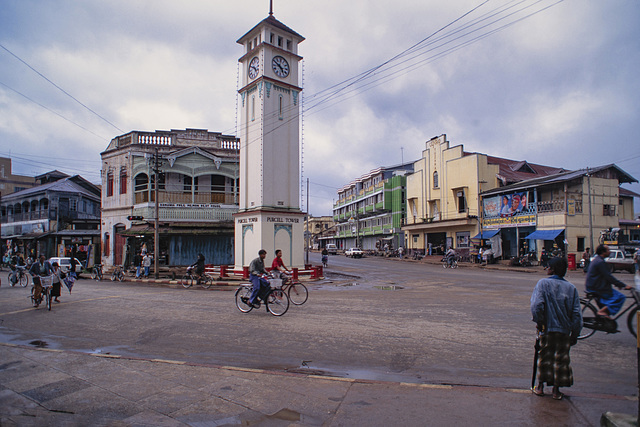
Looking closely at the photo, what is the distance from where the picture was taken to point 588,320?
26.0ft

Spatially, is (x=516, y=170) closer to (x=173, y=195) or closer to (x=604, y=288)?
(x=173, y=195)

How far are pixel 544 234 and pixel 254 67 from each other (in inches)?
1041

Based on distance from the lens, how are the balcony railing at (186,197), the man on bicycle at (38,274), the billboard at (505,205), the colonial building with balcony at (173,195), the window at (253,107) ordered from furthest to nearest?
the billboard at (505,205), the balcony railing at (186,197), the colonial building with balcony at (173,195), the window at (253,107), the man on bicycle at (38,274)

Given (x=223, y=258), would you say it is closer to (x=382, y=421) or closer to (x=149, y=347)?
(x=149, y=347)

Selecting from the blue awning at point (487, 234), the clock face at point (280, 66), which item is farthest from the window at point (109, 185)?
the blue awning at point (487, 234)

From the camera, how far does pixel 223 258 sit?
97.4ft

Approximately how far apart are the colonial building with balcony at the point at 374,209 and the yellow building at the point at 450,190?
6.87 metres

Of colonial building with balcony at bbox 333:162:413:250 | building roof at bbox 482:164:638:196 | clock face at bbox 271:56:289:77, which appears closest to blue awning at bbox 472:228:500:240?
building roof at bbox 482:164:638:196

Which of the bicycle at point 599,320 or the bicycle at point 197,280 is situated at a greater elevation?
the bicycle at point 599,320

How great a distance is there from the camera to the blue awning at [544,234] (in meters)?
32.5

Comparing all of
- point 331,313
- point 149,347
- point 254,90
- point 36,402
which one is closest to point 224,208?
point 254,90

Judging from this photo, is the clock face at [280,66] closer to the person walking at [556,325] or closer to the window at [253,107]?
the window at [253,107]

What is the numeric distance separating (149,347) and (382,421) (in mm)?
5204

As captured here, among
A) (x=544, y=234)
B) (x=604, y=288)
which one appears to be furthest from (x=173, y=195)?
(x=544, y=234)
